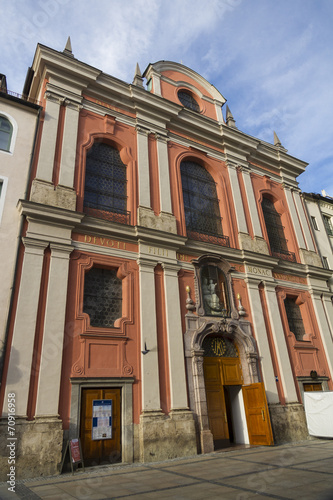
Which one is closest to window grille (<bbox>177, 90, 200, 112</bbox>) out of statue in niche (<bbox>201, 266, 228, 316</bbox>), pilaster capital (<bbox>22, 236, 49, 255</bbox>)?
statue in niche (<bbox>201, 266, 228, 316</bbox>)

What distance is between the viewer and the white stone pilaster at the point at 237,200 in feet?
53.8

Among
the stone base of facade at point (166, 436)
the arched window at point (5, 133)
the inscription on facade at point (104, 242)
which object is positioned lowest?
the stone base of facade at point (166, 436)

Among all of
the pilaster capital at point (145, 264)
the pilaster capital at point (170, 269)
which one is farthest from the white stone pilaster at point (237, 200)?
the pilaster capital at point (145, 264)

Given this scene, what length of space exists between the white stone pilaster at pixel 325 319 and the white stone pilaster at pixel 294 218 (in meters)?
2.93

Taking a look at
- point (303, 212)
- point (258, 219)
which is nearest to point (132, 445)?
point (258, 219)

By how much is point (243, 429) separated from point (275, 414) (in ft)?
4.25

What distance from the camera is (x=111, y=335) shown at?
35.6 feet

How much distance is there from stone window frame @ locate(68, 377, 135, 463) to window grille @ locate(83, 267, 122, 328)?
174 cm

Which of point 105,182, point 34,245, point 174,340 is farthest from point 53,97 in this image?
point 174,340

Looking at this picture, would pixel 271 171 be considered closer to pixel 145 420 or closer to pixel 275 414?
pixel 275 414

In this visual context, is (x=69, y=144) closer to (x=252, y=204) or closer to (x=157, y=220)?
(x=157, y=220)

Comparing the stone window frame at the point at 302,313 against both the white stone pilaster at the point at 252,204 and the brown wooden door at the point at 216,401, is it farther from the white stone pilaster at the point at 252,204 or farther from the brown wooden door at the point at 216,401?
the brown wooden door at the point at 216,401

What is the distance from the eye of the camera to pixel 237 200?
55.7 feet

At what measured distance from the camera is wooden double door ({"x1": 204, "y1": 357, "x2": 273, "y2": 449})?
11922 mm
